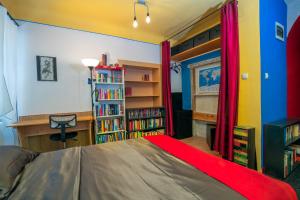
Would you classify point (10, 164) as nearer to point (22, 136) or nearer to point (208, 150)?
point (22, 136)

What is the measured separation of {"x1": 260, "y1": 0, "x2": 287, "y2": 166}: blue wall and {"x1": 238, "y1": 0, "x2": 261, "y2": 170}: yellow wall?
7 centimetres

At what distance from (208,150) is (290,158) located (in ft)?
4.04

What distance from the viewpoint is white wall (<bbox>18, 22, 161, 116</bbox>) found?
108 inches

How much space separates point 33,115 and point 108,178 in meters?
2.64

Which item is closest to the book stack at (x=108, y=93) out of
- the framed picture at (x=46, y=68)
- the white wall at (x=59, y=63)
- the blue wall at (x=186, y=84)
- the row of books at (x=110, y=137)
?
the white wall at (x=59, y=63)

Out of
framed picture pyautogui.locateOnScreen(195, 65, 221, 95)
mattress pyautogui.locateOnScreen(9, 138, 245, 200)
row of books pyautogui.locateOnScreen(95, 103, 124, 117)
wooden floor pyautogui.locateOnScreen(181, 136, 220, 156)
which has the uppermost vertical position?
framed picture pyautogui.locateOnScreen(195, 65, 221, 95)

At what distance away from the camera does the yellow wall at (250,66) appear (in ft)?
6.92

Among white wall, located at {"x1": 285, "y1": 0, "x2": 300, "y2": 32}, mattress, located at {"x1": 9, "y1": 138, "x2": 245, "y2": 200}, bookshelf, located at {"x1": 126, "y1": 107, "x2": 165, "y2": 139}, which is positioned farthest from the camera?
bookshelf, located at {"x1": 126, "y1": 107, "x2": 165, "y2": 139}

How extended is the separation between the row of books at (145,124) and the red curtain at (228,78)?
1.52 meters

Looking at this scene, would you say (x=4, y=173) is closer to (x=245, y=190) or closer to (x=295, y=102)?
(x=245, y=190)

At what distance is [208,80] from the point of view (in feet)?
11.7

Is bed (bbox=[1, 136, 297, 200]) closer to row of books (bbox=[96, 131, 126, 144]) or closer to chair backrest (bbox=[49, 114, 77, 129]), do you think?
chair backrest (bbox=[49, 114, 77, 129])

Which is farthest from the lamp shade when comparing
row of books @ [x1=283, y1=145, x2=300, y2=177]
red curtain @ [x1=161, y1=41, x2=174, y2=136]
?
row of books @ [x1=283, y1=145, x2=300, y2=177]

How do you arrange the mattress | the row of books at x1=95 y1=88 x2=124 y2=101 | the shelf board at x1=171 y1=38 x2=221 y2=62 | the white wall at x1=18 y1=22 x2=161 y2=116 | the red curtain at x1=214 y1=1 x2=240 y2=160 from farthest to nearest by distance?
1. the row of books at x1=95 y1=88 x2=124 y2=101
2. the shelf board at x1=171 y1=38 x2=221 y2=62
3. the white wall at x1=18 y1=22 x2=161 y2=116
4. the red curtain at x1=214 y1=1 x2=240 y2=160
5. the mattress
